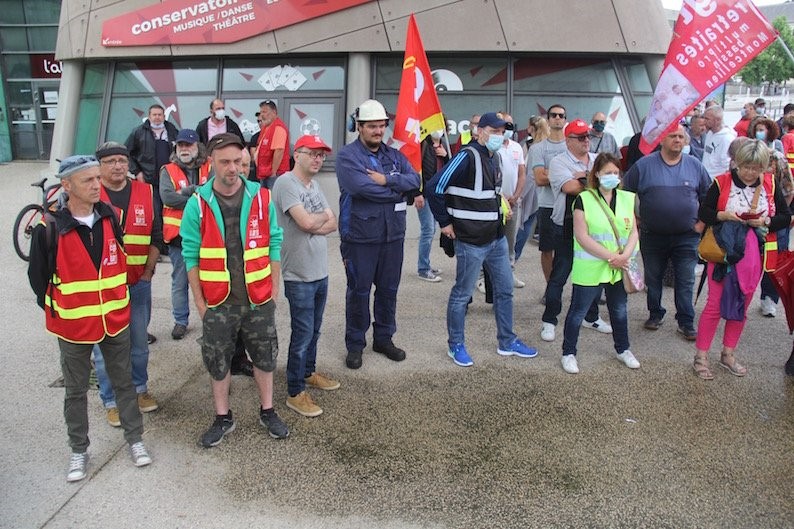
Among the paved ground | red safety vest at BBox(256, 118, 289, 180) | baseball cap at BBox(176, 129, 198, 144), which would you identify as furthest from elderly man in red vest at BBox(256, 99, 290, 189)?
the paved ground

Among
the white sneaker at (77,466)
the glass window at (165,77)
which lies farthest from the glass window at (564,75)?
the white sneaker at (77,466)

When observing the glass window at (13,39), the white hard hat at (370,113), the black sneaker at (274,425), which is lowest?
the black sneaker at (274,425)

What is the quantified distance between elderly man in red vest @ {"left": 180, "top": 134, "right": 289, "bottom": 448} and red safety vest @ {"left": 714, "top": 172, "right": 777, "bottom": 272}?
11.3 feet

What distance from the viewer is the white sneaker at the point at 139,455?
3785mm

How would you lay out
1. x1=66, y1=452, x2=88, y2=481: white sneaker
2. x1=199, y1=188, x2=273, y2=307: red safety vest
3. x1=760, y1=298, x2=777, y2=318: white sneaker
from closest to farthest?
1. x1=66, y1=452, x2=88, y2=481: white sneaker
2. x1=199, y1=188, x2=273, y2=307: red safety vest
3. x1=760, y1=298, x2=777, y2=318: white sneaker

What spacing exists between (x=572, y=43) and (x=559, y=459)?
7.18 meters

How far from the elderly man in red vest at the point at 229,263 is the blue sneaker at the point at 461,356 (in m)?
1.79

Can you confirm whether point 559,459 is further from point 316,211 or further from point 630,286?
point 316,211

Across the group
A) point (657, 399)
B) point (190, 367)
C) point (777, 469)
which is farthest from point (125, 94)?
point (777, 469)

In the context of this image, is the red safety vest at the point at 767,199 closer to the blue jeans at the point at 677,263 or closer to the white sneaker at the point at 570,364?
the blue jeans at the point at 677,263

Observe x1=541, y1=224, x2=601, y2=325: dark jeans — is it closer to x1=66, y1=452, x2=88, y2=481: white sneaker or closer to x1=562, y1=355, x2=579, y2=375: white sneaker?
x1=562, y1=355, x2=579, y2=375: white sneaker

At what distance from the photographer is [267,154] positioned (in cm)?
856

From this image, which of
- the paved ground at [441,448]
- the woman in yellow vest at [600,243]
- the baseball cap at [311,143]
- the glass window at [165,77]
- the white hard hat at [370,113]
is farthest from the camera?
the glass window at [165,77]

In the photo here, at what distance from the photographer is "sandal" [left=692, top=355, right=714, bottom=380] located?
16.5 ft
